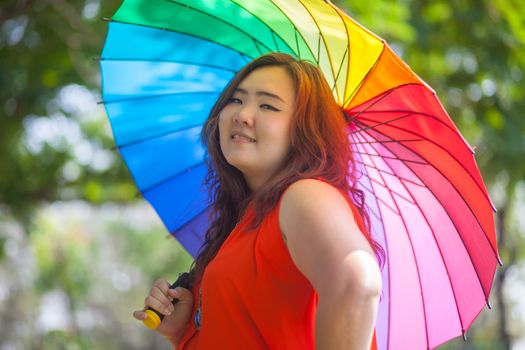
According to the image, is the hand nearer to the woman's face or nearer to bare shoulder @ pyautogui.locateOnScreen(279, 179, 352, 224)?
the woman's face

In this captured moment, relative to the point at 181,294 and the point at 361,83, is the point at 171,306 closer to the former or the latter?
the point at 181,294

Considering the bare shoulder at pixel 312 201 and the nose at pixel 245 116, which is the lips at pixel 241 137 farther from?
the bare shoulder at pixel 312 201

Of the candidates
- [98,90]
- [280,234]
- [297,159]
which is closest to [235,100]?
[297,159]

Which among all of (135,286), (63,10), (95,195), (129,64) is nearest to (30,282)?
(135,286)

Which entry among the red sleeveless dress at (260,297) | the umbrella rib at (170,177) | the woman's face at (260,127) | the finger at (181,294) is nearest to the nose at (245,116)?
the woman's face at (260,127)

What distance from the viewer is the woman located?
185cm

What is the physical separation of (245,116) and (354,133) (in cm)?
58

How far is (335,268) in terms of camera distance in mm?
1842

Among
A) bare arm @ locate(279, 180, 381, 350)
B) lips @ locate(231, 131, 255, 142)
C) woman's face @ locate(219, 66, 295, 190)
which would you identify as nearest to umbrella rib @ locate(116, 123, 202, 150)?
woman's face @ locate(219, 66, 295, 190)

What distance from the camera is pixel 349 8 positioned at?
6273 mm

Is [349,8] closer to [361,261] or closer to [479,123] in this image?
[479,123]

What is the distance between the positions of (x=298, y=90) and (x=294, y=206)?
0.57m

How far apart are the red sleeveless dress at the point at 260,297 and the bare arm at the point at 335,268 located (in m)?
0.14

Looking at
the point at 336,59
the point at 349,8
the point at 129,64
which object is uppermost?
the point at 349,8
